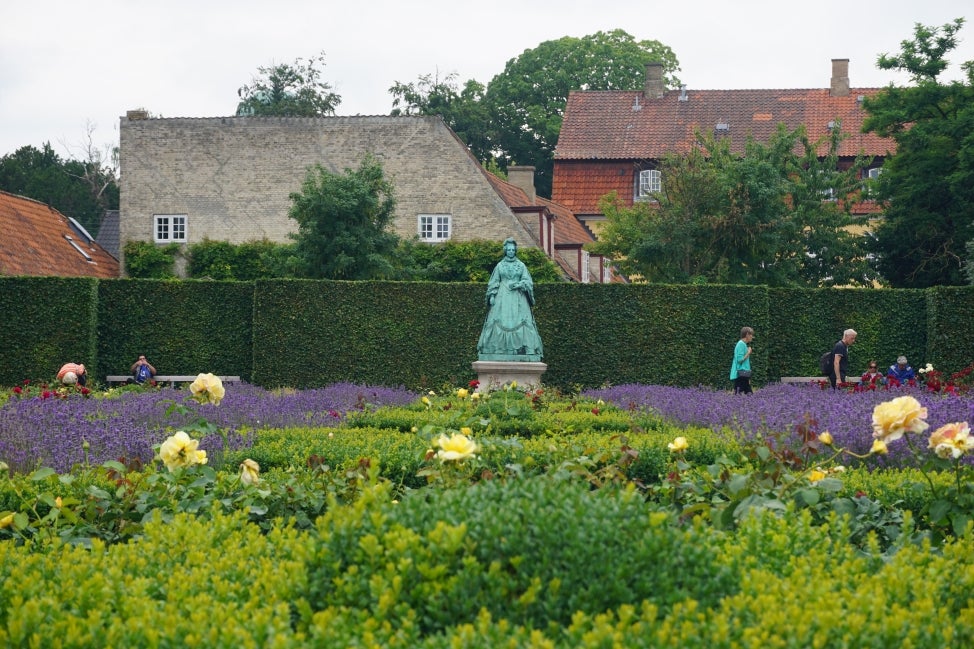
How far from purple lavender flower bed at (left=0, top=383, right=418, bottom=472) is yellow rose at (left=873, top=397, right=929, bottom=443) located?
4.31 meters

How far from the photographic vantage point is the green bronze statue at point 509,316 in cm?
1783

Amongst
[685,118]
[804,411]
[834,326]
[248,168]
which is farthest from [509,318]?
[685,118]

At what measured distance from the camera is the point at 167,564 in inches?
188

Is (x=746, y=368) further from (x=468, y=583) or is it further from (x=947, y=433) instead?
(x=468, y=583)

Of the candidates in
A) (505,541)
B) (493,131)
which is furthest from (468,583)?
(493,131)

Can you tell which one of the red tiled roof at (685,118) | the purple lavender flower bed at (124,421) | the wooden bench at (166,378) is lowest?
the wooden bench at (166,378)

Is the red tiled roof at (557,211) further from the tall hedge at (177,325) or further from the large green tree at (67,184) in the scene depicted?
the large green tree at (67,184)

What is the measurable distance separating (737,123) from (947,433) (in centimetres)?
4439

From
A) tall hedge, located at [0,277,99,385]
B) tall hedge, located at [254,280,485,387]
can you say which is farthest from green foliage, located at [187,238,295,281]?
tall hedge, located at [0,277,99,385]

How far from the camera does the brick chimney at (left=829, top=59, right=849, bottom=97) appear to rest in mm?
48688

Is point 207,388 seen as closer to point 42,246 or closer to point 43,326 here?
point 43,326

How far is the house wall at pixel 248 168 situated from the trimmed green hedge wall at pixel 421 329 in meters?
11.6

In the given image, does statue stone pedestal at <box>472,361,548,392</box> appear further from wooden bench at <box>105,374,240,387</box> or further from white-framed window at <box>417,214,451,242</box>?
white-framed window at <box>417,214,451,242</box>

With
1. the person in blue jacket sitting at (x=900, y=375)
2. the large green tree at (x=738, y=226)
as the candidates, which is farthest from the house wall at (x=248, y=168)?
the person in blue jacket sitting at (x=900, y=375)
